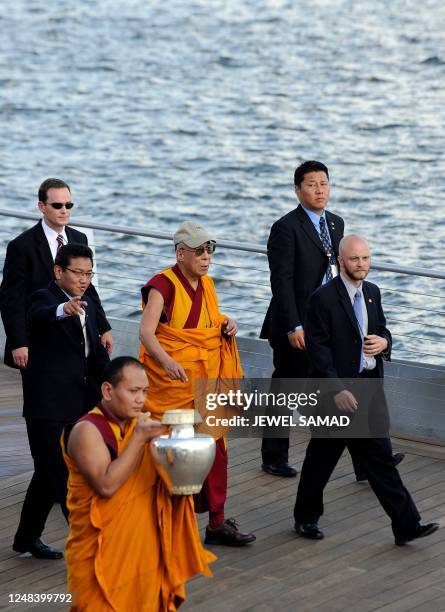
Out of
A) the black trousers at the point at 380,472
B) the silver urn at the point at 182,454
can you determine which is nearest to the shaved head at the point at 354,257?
the black trousers at the point at 380,472

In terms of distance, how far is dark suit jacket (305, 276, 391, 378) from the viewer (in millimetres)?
7012

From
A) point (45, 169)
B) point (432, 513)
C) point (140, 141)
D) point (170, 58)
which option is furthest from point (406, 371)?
point (170, 58)

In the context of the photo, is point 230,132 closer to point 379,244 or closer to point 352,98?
point 352,98

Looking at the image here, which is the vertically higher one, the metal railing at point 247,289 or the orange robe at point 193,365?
the orange robe at point 193,365

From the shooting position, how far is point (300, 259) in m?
7.93

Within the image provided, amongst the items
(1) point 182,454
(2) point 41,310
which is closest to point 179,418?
(1) point 182,454

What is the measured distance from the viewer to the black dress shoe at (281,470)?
26.8 feet

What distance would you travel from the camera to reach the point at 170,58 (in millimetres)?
41469

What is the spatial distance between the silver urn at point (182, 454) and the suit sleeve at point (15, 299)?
9.09 ft

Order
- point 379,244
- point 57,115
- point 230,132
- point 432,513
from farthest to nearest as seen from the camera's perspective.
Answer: point 57,115 < point 230,132 < point 379,244 < point 432,513

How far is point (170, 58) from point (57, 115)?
6.00 metres

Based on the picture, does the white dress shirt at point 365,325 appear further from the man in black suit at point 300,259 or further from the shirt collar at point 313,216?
the shirt collar at point 313,216

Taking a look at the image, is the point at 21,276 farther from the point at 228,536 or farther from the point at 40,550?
the point at 228,536

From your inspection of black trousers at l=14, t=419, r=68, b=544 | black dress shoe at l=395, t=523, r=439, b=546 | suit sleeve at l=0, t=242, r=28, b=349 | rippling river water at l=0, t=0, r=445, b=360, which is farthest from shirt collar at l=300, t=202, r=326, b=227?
rippling river water at l=0, t=0, r=445, b=360
